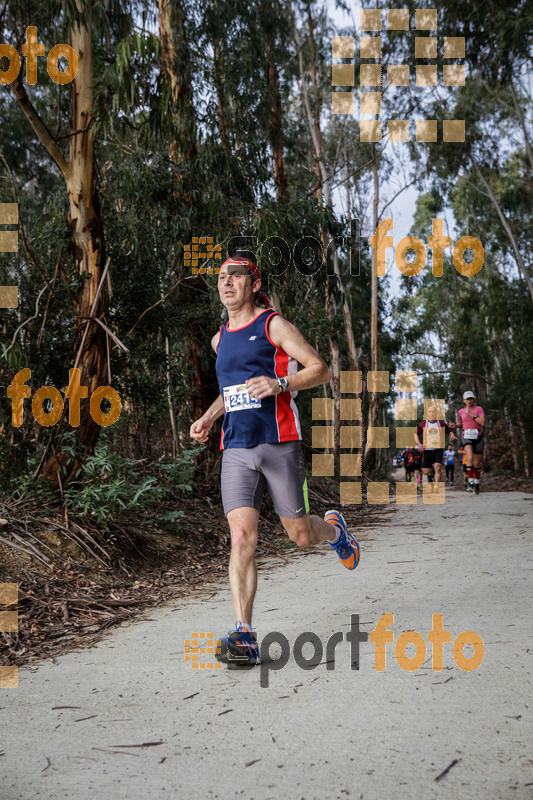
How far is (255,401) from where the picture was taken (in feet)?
12.5

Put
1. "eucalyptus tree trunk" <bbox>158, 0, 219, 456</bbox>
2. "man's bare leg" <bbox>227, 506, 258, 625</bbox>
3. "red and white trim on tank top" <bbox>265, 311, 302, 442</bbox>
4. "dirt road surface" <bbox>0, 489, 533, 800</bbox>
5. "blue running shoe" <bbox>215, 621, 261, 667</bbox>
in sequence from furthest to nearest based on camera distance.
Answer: "eucalyptus tree trunk" <bbox>158, 0, 219, 456</bbox> → "red and white trim on tank top" <bbox>265, 311, 302, 442</bbox> → "man's bare leg" <bbox>227, 506, 258, 625</bbox> → "blue running shoe" <bbox>215, 621, 261, 667</bbox> → "dirt road surface" <bbox>0, 489, 533, 800</bbox>

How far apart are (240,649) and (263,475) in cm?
88

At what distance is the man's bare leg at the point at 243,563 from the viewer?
3711 millimetres

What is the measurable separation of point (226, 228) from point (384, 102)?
12.6 m

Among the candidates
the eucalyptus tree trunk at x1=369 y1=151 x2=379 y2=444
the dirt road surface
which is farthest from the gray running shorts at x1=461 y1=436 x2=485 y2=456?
the eucalyptus tree trunk at x1=369 y1=151 x2=379 y2=444

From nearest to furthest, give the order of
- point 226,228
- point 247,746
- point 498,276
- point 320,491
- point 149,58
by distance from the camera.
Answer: point 247,746
point 149,58
point 226,228
point 320,491
point 498,276

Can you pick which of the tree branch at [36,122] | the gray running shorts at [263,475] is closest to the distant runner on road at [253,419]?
→ the gray running shorts at [263,475]

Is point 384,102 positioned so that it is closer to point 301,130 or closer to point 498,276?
point 301,130

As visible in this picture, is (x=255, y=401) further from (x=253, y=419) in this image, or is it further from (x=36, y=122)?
(x=36, y=122)

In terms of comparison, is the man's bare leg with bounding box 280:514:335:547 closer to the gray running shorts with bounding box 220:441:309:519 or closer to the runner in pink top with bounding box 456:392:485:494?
the gray running shorts with bounding box 220:441:309:519

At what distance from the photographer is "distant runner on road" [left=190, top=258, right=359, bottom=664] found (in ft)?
12.3

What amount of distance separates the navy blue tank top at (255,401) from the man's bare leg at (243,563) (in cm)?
37

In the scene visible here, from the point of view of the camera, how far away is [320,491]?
39.9 ft

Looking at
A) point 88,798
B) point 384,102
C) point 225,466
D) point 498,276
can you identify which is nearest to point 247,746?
point 88,798
